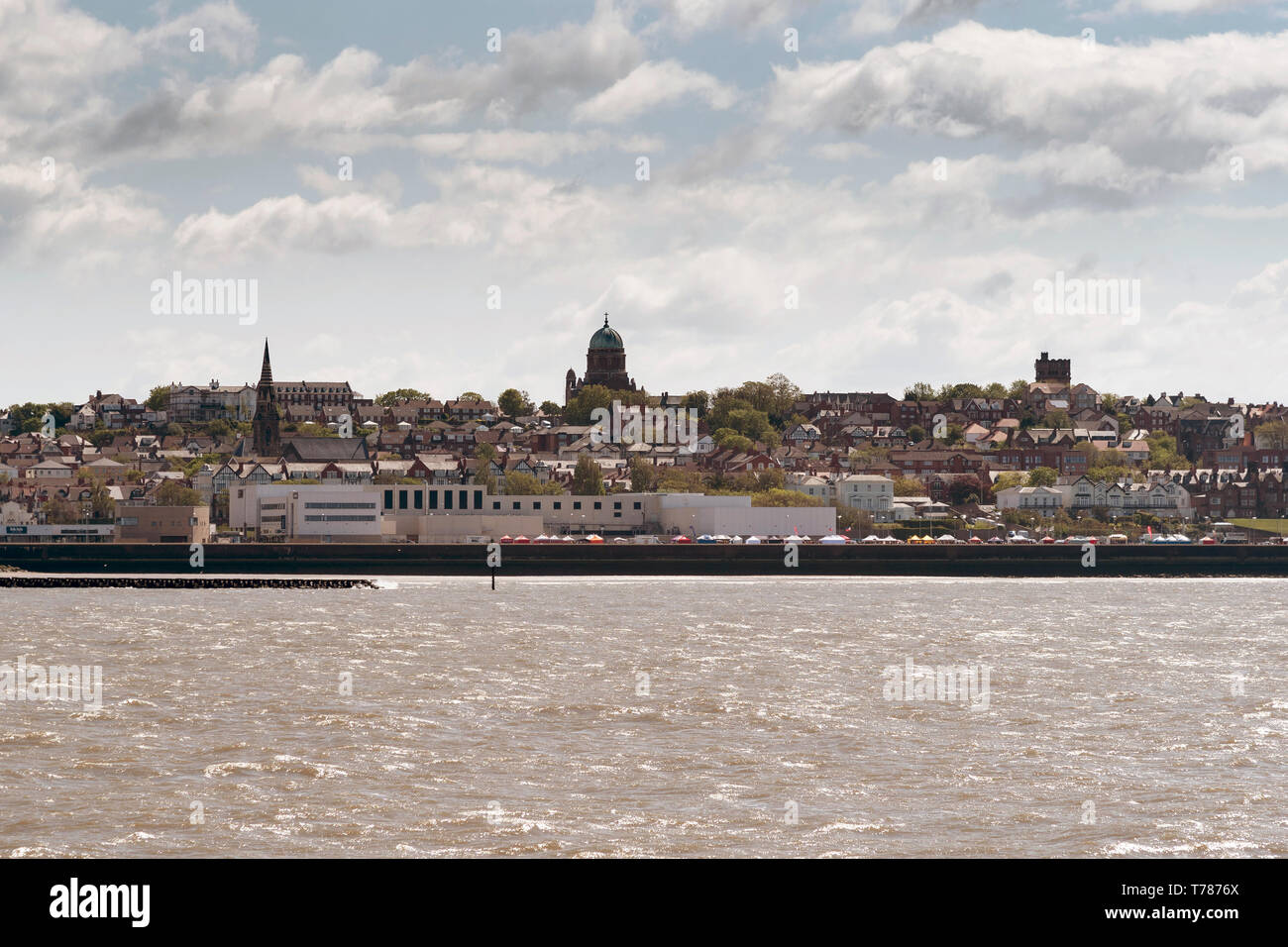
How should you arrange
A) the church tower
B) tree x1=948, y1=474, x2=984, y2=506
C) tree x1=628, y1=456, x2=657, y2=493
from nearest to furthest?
tree x1=628, y1=456, x2=657, y2=493, tree x1=948, y1=474, x2=984, y2=506, the church tower

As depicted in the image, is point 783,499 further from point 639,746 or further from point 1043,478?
point 639,746

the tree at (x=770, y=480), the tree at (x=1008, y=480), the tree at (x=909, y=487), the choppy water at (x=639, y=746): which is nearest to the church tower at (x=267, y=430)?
the tree at (x=770, y=480)

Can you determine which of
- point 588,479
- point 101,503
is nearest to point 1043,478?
point 588,479

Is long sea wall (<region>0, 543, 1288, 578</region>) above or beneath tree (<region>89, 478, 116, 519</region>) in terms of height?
beneath

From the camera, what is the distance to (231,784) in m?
21.7

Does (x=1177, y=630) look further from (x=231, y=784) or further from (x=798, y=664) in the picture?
(x=231, y=784)

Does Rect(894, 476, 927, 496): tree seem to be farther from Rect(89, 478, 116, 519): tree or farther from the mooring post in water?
Rect(89, 478, 116, 519): tree

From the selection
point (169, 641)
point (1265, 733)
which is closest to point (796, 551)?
point (169, 641)

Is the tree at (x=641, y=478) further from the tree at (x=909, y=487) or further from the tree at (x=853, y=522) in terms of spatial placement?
the tree at (x=909, y=487)

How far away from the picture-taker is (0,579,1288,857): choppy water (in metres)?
18.5

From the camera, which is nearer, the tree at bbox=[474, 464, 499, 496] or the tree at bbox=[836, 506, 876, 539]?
the tree at bbox=[836, 506, 876, 539]

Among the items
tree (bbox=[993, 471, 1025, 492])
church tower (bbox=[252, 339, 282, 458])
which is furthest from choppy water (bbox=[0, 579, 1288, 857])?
church tower (bbox=[252, 339, 282, 458])

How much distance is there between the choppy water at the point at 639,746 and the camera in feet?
60.7
